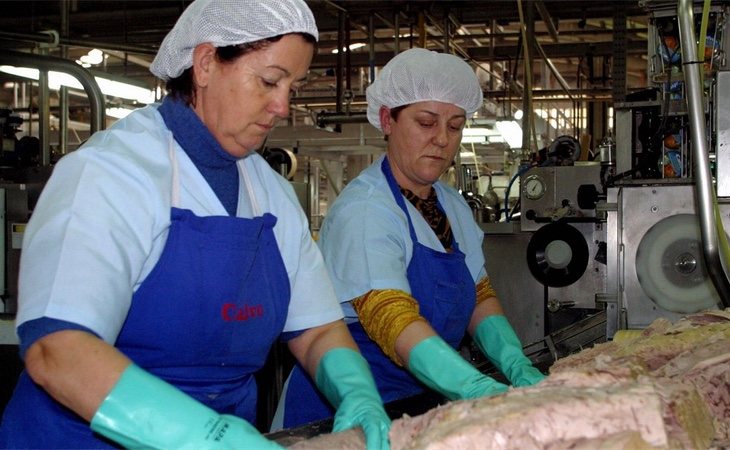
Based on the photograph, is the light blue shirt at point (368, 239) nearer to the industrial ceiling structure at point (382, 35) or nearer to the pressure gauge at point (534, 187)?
the pressure gauge at point (534, 187)

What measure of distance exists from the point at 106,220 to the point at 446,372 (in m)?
0.95

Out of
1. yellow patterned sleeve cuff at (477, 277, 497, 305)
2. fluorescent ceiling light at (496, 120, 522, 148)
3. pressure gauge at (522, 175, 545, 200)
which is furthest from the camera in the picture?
fluorescent ceiling light at (496, 120, 522, 148)

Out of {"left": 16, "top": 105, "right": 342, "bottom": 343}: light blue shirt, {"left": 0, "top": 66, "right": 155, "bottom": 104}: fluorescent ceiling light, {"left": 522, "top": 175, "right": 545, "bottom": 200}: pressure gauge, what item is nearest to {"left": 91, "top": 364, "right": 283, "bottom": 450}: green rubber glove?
{"left": 16, "top": 105, "right": 342, "bottom": 343}: light blue shirt

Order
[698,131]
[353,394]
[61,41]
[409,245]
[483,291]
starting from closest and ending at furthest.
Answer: [353,394] → [698,131] → [409,245] → [483,291] → [61,41]

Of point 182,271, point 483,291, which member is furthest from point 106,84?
point 182,271

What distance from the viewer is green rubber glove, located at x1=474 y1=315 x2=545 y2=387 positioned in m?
2.34

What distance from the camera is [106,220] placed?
1419mm

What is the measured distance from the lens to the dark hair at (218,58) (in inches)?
63.9

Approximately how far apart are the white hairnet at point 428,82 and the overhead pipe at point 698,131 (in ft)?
2.40

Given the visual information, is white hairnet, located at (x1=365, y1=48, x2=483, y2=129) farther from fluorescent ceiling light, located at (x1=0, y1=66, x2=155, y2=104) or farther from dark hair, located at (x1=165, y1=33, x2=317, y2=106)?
fluorescent ceiling light, located at (x1=0, y1=66, x2=155, y2=104)

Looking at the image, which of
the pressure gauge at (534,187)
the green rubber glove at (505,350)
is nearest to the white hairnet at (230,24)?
the green rubber glove at (505,350)

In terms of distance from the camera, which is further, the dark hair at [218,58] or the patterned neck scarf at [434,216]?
the patterned neck scarf at [434,216]

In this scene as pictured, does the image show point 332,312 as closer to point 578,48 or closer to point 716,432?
point 716,432

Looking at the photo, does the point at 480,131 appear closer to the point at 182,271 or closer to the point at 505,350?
the point at 505,350
